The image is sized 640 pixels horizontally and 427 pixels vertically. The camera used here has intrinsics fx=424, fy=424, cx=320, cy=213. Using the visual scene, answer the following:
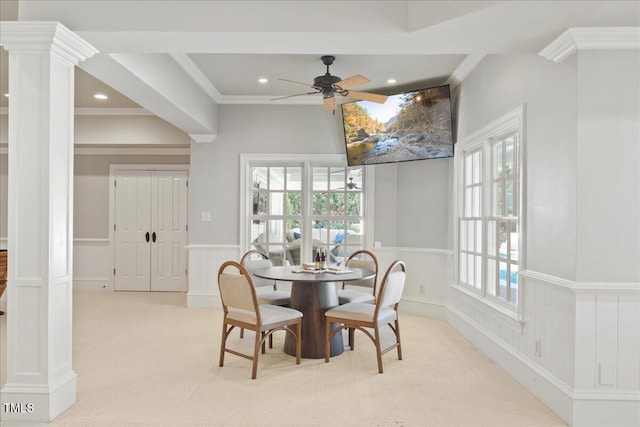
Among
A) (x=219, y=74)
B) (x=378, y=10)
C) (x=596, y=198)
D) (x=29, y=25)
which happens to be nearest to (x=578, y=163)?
(x=596, y=198)

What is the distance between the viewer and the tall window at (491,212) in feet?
11.3

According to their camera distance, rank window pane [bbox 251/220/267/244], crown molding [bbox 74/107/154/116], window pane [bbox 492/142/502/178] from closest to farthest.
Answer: window pane [bbox 492/142/502/178] < window pane [bbox 251/220/267/244] < crown molding [bbox 74/107/154/116]

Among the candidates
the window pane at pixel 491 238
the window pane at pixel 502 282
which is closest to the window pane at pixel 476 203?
the window pane at pixel 491 238

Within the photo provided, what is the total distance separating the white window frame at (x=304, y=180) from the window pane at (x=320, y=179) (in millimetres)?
83

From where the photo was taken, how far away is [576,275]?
2.49 m

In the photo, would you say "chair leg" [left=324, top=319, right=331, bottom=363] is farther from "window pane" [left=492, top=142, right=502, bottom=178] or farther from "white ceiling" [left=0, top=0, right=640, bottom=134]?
"white ceiling" [left=0, top=0, right=640, bottom=134]

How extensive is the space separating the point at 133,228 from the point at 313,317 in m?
4.46

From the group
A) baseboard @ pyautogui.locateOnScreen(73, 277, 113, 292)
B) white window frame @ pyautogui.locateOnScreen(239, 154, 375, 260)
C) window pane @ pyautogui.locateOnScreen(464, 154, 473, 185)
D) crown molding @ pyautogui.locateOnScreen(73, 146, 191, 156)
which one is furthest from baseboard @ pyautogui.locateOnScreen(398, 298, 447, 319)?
baseboard @ pyautogui.locateOnScreen(73, 277, 113, 292)

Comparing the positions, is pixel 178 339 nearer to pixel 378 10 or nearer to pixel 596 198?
pixel 378 10

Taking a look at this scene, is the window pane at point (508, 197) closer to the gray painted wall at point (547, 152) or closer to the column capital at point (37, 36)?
the gray painted wall at point (547, 152)

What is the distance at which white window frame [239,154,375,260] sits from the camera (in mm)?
5605

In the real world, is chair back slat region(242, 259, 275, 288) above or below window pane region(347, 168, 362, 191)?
below

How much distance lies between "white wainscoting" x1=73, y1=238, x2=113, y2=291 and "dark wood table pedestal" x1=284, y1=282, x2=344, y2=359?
4.58 meters

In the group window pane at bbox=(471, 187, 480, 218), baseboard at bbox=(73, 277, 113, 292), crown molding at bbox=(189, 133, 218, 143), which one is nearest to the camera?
window pane at bbox=(471, 187, 480, 218)
